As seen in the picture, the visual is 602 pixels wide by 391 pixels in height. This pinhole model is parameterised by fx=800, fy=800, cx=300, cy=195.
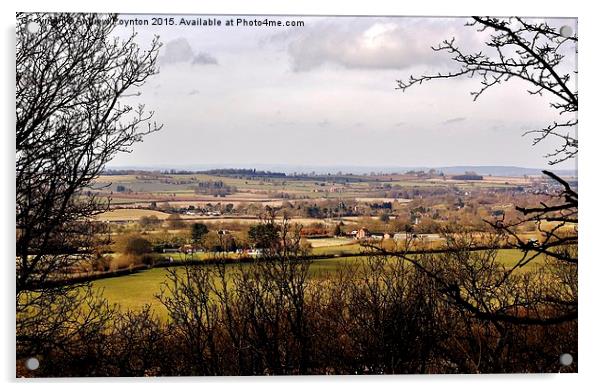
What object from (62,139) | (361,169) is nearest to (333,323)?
(361,169)

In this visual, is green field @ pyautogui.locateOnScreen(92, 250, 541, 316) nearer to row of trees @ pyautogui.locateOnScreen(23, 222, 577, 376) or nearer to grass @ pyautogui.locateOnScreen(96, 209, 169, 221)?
row of trees @ pyautogui.locateOnScreen(23, 222, 577, 376)

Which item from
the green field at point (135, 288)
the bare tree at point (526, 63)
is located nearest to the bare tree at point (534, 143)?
the bare tree at point (526, 63)

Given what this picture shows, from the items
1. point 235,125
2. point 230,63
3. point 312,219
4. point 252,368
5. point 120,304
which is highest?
point 230,63

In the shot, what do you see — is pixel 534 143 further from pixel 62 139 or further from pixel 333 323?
pixel 62 139

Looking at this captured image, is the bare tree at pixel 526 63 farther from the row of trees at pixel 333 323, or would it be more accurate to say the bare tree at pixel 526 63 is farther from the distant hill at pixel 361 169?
the row of trees at pixel 333 323

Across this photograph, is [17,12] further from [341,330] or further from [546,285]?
[546,285]

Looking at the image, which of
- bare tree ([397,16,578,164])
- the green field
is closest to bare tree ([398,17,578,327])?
bare tree ([397,16,578,164])
